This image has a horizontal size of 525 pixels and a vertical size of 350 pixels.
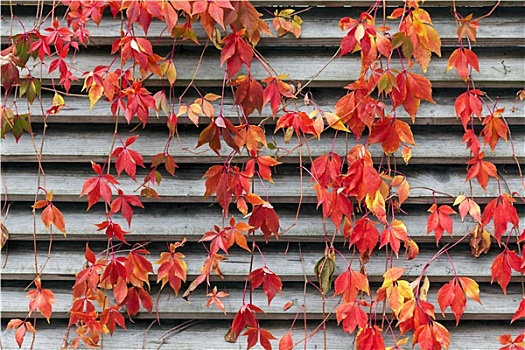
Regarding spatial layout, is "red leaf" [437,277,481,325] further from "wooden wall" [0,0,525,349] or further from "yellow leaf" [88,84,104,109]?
"yellow leaf" [88,84,104,109]

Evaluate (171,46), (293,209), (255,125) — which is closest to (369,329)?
(293,209)

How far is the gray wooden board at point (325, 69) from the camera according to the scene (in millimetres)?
1956

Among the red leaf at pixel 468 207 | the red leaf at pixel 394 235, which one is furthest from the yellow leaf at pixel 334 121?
the red leaf at pixel 468 207

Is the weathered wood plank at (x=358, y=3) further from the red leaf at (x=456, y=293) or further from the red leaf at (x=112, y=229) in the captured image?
the red leaf at (x=456, y=293)

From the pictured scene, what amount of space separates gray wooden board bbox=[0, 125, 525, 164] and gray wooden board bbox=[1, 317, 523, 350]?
0.57 m

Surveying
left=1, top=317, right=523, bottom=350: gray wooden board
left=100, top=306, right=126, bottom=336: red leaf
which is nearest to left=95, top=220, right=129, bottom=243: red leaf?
left=100, top=306, right=126, bottom=336: red leaf

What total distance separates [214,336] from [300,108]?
84 centimetres

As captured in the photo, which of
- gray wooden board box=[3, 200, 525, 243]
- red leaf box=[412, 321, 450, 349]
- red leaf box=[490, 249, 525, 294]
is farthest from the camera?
gray wooden board box=[3, 200, 525, 243]

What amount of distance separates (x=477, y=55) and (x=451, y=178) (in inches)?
16.7

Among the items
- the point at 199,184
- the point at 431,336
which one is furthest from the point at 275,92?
the point at 431,336

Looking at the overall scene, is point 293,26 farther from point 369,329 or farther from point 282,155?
point 369,329

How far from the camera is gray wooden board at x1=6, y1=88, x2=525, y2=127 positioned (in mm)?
1964

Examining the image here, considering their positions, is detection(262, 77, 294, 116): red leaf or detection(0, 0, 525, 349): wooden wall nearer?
detection(262, 77, 294, 116): red leaf

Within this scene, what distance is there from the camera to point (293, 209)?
2.02 meters
